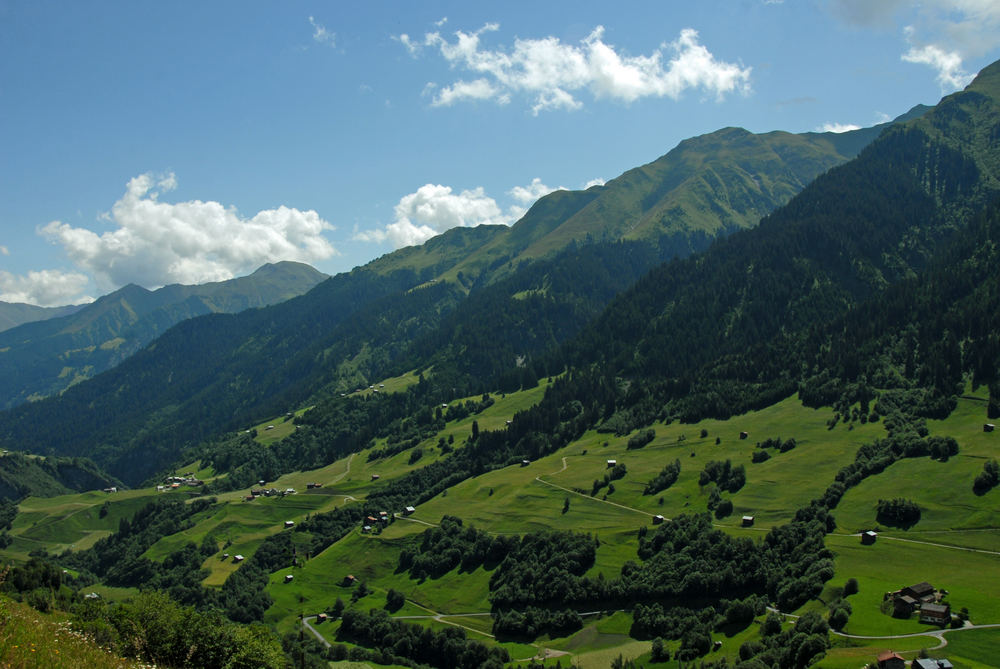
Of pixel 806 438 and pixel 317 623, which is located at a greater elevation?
pixel 806 438

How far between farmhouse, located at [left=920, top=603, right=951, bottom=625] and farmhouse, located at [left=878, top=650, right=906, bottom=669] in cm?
1911

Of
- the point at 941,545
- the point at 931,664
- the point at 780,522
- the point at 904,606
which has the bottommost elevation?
the point at 780,522

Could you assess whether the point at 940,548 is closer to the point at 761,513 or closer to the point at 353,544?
the point at 761,513

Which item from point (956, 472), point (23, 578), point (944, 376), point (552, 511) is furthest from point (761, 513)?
point (23, 578)

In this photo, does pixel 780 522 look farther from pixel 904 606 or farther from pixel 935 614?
pixel 935 614

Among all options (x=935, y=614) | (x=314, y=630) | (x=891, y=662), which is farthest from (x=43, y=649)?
(x=314, y=630)

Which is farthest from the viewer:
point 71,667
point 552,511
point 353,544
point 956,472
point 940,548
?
point 353,544

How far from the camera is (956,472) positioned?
14500 cm

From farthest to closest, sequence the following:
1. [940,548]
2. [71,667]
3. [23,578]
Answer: [940,548] < [23,578] < [71,667]

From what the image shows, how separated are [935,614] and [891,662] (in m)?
22.4

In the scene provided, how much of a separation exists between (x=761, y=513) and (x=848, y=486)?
70.7 ft

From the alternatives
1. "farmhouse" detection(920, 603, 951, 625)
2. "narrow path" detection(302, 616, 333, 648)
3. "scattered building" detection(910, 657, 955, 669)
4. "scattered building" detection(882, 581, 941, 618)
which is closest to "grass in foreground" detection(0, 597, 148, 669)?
"scattered building" detection(910, 657, 955, 669)

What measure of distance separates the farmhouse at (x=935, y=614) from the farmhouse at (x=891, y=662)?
19.1 meters

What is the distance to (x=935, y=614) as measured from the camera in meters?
90.9
